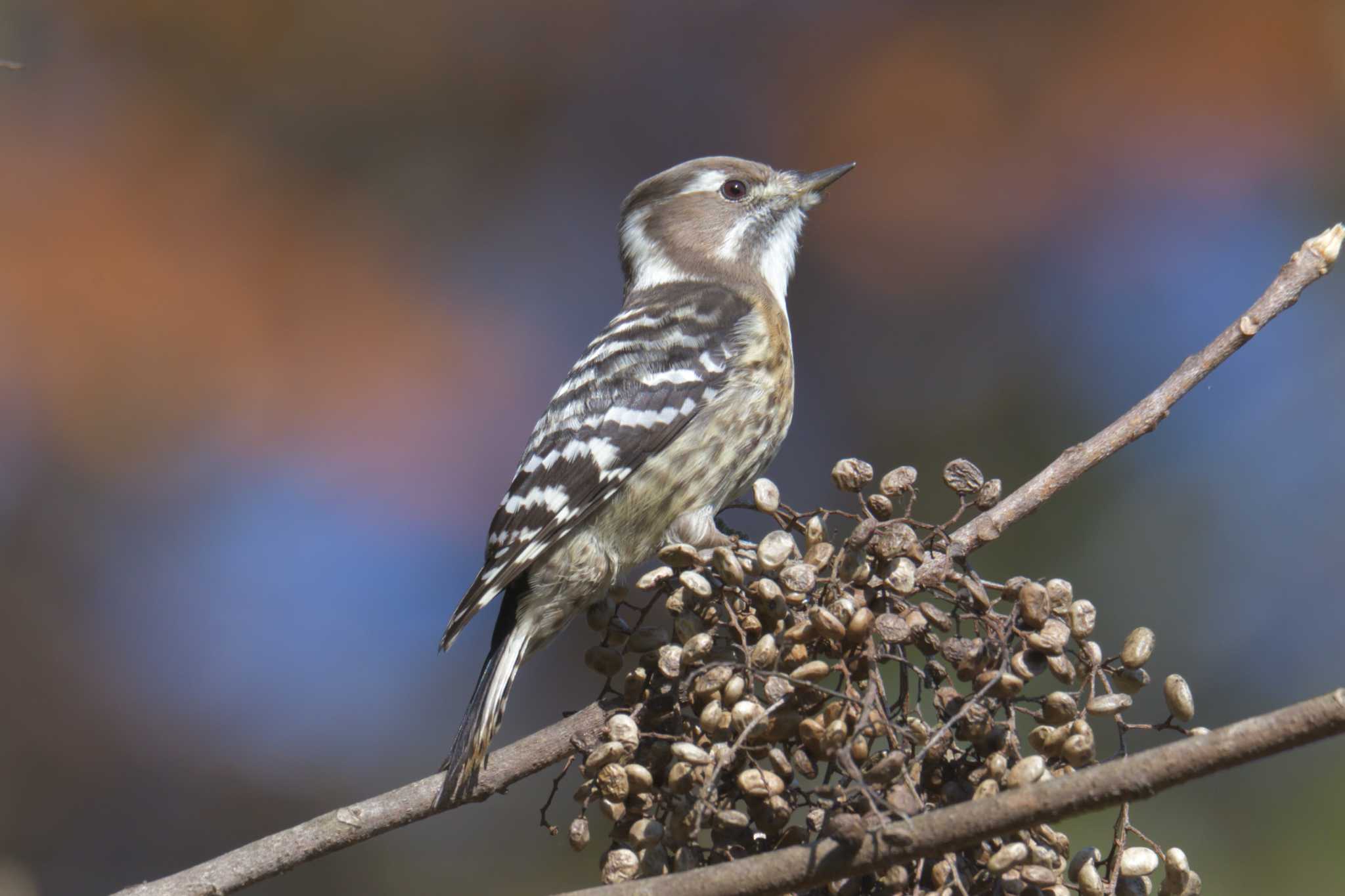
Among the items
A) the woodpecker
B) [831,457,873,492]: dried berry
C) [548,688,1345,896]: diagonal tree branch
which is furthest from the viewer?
the woodpecker

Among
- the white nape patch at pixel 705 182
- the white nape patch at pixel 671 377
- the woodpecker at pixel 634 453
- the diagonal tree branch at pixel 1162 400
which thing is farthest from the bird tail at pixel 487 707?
the white nape patch at pixel 705 182

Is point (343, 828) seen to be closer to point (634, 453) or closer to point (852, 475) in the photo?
point (852, 475)

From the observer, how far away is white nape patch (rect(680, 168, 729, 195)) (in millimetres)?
4109

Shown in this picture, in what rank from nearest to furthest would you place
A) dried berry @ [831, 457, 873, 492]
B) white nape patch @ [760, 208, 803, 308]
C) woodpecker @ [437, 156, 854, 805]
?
1. dried berry @ [831, 457, 873, 492]
2. woodpecker @ [437, 156, 854, 805]
3. white nape patch @ [760, 208, 803, 308]

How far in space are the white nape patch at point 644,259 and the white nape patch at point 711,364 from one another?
2.16ft

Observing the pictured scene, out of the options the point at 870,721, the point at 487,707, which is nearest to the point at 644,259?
the point at 487,707

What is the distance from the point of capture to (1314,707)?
4.31ft

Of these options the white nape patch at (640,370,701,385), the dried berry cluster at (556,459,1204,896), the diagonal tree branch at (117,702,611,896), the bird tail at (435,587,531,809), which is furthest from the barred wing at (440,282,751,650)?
the dried berry cluster at (556,459,1204,896)

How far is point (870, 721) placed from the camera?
165cm

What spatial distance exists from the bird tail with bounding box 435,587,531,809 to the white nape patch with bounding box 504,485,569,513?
215 mm

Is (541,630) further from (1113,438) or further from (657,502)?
(1113,438)

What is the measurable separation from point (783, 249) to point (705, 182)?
1.19ft

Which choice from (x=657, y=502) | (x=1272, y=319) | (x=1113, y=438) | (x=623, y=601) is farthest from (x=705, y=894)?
(x=657, y=502)

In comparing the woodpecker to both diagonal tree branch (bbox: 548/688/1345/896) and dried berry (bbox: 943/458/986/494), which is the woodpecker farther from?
diagonal tree branch (bbox: 548/688/1345/896)
